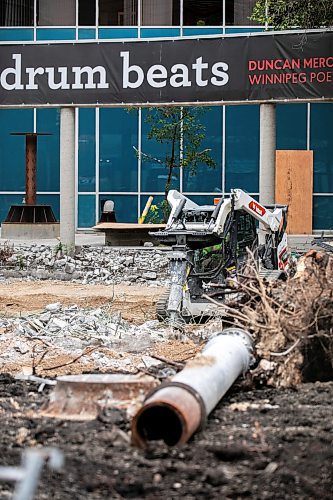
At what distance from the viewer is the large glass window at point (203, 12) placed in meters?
35.4

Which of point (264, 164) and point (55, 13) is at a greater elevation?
point (55, 13)

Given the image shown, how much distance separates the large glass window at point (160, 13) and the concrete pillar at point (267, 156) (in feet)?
41.5

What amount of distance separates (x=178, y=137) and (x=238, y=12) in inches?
211

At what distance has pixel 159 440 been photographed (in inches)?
241

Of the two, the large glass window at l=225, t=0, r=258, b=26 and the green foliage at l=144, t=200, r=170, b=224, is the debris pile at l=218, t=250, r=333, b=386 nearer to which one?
the green foliage at l=144, t=200, r=170, b=224

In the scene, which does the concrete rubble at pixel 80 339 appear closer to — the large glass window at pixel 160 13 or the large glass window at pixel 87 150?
the large glass window at pixel 87 150

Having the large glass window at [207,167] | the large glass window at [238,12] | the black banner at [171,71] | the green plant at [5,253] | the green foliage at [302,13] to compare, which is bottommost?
the green plant at [5,253]

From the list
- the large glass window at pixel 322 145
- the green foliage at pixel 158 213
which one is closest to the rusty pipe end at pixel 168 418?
the green foliage at pixel 158 213

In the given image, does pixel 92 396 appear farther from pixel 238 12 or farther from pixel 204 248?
pixel 238 12

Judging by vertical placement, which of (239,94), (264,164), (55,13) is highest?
(55,13)

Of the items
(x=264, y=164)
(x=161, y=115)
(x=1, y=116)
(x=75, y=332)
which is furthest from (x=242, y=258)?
(x=1, y=116)

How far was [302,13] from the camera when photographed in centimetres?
2439

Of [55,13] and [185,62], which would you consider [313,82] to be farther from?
[55,13]

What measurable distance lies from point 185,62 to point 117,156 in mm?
10745
